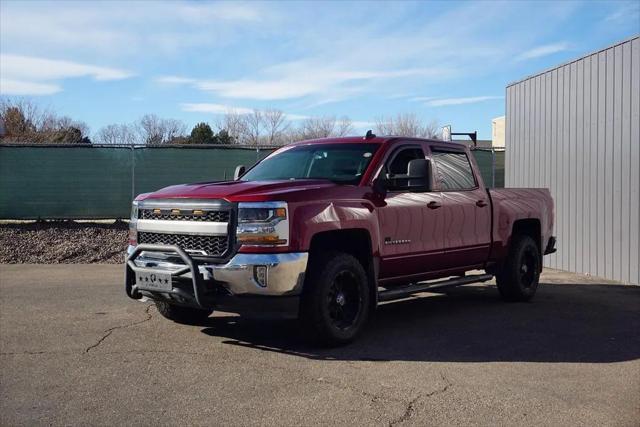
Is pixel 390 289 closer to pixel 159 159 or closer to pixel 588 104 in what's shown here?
pixel 588 104

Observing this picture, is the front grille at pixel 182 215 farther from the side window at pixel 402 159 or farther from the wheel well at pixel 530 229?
the wheel well at pixel 530 229

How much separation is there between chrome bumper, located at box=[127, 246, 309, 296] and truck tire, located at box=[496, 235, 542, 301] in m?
3.93

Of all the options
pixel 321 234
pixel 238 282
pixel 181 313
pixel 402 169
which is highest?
pixel 402 169

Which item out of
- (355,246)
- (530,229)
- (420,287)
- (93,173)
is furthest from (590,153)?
(93,173)

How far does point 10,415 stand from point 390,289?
4092 mm

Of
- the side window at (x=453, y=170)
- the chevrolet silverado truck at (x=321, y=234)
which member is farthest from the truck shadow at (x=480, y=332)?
the side window at (x=453, y=170)

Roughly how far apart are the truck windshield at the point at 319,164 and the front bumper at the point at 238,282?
1.45 m

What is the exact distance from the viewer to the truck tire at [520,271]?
8953 mm

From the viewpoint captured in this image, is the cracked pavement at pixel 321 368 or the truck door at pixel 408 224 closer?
the cracked pavement at pixel 321 368

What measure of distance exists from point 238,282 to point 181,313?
1.82m

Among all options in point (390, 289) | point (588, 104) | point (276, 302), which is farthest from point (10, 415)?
point (588, 104)

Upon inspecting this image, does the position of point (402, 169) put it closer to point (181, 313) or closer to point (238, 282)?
point (238, 282)

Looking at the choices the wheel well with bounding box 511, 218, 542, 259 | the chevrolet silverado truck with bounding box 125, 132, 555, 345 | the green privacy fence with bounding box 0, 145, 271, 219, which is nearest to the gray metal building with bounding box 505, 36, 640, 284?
the wheel well with bounding box 511, 218, 542, 259

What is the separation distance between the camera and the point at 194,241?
20.5 feet
